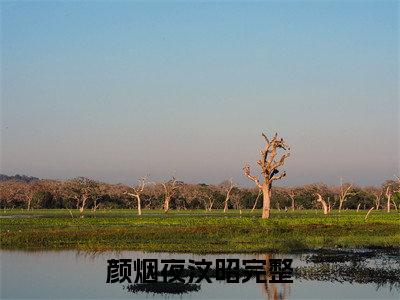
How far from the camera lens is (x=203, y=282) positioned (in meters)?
23.7

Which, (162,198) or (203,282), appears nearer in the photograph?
(203,282)

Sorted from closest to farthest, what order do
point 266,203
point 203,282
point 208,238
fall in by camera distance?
point 203,282 → point 208,238 → point 266,203

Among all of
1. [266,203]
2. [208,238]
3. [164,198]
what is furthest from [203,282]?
[164,198]

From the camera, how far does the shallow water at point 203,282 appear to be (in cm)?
2152

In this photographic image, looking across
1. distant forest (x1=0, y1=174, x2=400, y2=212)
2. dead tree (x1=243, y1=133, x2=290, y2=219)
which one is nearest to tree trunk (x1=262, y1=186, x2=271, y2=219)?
dead tree (x1=243, y1=133, x2=290, y2=219)

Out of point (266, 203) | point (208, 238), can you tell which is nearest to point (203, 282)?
point (208, 238)

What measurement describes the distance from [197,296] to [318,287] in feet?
16.4

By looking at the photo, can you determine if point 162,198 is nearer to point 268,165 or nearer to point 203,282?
point 268,165

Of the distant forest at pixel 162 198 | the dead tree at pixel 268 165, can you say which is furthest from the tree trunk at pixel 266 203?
the distant forest at pixel 162 198

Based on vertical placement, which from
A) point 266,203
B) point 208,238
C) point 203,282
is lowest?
point 203,282

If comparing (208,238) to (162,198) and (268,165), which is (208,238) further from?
(162,198)

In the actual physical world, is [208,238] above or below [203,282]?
above

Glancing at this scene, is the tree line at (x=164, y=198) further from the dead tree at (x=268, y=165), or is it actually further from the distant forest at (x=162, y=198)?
the dead tree at (x=268, y=165)

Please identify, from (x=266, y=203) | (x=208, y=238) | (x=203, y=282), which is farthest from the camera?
(x=266, y=203)
